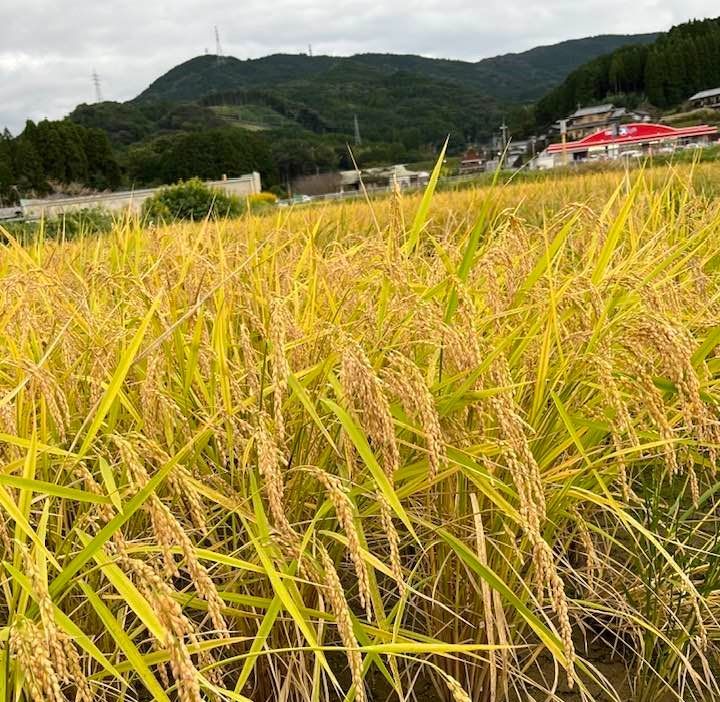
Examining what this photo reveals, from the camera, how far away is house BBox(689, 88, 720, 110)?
64375mm

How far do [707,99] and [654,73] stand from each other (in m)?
8.09

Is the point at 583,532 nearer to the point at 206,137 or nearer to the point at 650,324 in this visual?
the point at 650,324

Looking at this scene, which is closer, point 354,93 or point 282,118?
point 282,118

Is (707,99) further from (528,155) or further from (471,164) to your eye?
(528,155)

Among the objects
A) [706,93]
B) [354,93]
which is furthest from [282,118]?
[706,93]

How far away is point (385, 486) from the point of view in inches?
39.5

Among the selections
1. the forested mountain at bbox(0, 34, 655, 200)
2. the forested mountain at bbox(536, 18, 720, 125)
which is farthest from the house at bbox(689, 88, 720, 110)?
the forested mountain at bbox(0, 34, 655, 200)

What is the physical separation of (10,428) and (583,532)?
107 cm

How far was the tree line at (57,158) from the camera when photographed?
55594 millimetres

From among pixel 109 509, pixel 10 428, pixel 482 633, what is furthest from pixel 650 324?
pixel 10 428

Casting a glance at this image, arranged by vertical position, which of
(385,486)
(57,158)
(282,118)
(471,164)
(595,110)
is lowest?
(385,486)

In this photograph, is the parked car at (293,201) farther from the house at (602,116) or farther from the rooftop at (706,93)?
the rooftop at (706,93)

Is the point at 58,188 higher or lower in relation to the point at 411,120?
lower

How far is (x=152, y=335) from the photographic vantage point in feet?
5.34
